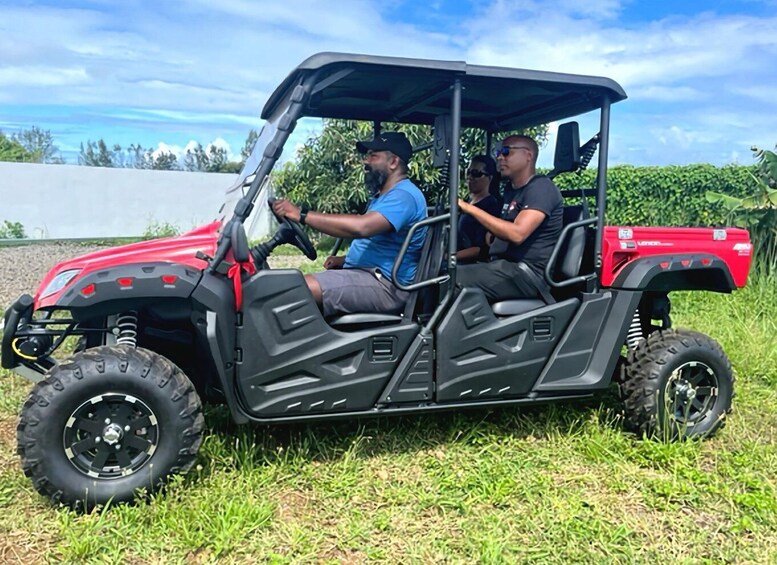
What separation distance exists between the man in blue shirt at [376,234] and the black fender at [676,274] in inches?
48.6

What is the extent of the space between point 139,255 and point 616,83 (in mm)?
2679

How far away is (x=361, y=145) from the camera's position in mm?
4051

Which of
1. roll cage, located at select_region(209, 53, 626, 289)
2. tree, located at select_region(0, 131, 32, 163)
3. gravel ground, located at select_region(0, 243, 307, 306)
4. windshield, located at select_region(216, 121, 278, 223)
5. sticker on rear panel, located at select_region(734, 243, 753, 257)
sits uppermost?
tree, located at select_region(0, 131, 32, 163)

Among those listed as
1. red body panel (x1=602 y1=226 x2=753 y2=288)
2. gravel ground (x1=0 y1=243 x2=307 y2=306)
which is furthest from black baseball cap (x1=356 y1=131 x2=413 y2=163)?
gravel ground (x1=0 y1=243 x2=307 y2=306)

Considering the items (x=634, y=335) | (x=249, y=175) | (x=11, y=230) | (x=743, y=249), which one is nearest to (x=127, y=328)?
(x=249, y=175)

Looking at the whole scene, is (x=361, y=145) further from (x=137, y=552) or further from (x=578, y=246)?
(x=137, y=552)

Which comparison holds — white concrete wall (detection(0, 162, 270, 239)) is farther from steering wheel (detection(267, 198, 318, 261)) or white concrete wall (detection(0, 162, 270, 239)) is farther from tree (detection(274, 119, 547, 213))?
steering wheel (detection(267, 198, 318, 261))

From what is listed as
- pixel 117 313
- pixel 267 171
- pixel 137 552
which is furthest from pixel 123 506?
pixel 267 171

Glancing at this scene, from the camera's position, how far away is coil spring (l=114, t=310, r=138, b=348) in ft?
11.0

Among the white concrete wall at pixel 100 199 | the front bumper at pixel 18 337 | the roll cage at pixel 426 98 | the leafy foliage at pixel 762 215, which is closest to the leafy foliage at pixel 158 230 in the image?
the white concrete wall at pixel 100 199

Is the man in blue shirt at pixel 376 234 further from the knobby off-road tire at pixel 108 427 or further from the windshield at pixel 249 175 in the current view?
the knobby off-road tire at pixel 108 427

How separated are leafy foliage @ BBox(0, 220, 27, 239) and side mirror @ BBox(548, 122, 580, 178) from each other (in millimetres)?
16939

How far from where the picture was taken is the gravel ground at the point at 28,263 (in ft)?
28.0

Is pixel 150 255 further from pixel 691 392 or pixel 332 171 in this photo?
pixel 332 171
